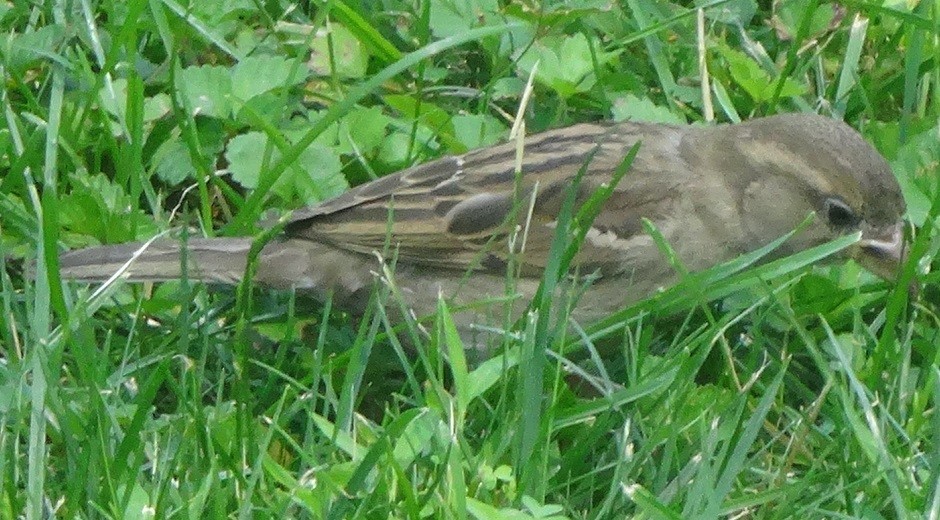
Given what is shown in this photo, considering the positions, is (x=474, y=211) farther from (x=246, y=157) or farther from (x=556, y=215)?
(x=246, y=157)

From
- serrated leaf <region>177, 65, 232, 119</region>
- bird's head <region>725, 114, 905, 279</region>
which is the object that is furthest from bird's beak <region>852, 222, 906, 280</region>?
serrated leaf <region>177, 65, 232, 119</region>

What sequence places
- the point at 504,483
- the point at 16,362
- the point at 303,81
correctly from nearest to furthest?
the point at 504,483 < the point at 16,362 < the point at 303,81

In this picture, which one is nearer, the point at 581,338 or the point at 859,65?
the point at 581,338

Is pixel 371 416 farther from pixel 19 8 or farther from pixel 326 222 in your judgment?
pixel 19 8

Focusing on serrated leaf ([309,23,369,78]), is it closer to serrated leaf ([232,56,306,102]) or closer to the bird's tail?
serrated leaf ([232,56,306,102])

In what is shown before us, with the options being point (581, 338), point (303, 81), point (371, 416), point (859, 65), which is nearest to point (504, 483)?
point (581, 338)

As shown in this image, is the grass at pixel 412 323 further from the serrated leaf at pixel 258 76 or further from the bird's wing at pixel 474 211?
the bird's wing at pixel 474 211

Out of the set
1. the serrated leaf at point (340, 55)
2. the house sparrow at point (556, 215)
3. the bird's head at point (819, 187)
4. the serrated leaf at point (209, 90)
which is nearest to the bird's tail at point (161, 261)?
the house sparrow at point (556, 215)

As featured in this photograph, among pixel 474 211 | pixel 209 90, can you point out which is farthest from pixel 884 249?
pixel 209 90
